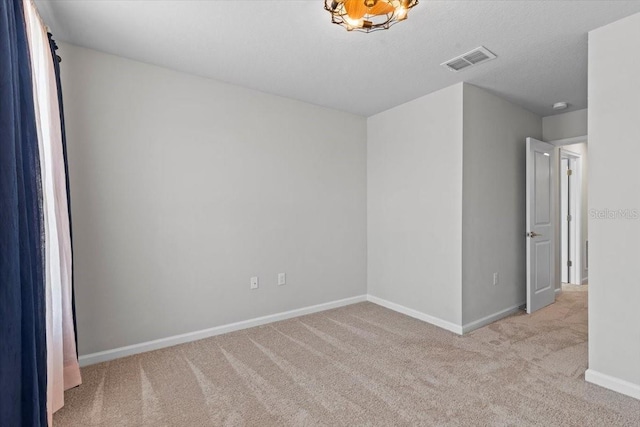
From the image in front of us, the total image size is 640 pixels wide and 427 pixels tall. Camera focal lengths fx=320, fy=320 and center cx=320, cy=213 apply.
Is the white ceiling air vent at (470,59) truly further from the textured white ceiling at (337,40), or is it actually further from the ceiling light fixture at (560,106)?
the ceiling light fixture at (560,106)

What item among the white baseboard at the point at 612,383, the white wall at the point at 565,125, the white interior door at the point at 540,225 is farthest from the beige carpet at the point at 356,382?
the white wall at the point at 565,125

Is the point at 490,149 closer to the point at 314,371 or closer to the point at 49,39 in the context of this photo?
the point at 314,371

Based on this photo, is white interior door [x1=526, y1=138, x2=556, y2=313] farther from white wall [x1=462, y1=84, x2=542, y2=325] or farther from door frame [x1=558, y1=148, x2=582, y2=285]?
door frame [x1=558, y1=148, x2=582, y2=285]

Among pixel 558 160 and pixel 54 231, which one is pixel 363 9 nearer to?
pixel 54 231

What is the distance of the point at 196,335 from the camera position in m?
3.05

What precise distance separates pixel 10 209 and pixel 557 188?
17.9 feet

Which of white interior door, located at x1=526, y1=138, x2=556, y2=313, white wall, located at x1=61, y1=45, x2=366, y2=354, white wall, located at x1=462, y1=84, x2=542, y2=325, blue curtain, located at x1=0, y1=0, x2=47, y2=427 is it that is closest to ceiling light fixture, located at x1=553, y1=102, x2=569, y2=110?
white wall, located at x1=462, y1=84, x2=542, y2=325

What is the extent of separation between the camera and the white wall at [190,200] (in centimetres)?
259

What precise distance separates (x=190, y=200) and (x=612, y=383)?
11.8 feet

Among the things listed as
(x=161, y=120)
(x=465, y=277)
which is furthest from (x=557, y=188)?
(x=161, y=120)

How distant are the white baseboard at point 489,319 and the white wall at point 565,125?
2273mm

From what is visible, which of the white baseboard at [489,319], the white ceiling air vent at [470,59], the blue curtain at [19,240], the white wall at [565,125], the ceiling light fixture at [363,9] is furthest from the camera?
the white wall at [565,125]

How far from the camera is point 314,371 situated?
2479mm

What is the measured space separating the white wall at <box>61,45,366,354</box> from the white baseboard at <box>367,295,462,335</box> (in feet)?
1.67
